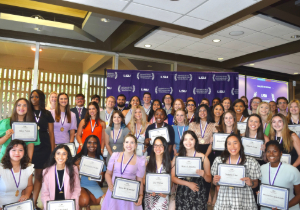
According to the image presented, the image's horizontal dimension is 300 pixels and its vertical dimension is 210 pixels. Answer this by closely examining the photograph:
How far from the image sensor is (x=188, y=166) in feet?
11.5

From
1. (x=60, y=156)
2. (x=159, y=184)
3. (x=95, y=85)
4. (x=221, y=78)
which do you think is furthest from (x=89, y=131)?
(x=95, y=85)

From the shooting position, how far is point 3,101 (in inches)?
358

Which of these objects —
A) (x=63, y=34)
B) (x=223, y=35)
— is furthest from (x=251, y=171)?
(x=63, y=34)

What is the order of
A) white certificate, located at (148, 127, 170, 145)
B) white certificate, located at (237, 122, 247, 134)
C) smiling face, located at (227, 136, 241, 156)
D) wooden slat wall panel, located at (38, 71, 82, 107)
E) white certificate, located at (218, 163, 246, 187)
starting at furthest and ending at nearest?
1. wooden slat wall panel, located at (38, 71, 82, 107)
2. white certificate, located at (237, 122, 247, 134)
3. white certificate, located at (148, 127, 170, 145)
4. smiling face, located at (227, 136, 241, 156)
5. white certificate, located at (218, 163, 246, 187)

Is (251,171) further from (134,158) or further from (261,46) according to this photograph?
(261,46)

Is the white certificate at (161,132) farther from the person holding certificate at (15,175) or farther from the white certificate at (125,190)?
the person holding certificate at (15,175)

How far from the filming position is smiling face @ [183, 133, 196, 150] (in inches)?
147

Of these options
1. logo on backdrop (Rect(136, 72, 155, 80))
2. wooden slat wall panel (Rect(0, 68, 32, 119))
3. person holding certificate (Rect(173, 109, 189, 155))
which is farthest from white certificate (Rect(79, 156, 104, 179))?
wooden slat wall panel (Rect(0, 68, 32, 119))

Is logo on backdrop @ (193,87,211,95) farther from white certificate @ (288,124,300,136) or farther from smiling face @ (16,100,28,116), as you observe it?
smiling face @ (16,100,28,116)

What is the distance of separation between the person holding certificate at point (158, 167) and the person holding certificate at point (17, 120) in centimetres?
196

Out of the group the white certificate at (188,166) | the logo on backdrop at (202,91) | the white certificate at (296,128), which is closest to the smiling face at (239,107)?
the white certificate at (296,128)

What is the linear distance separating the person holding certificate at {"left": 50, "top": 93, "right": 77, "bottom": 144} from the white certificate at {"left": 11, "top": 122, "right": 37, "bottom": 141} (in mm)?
883

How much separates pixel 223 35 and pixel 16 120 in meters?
5.82

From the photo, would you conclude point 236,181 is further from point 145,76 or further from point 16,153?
point 145,76
